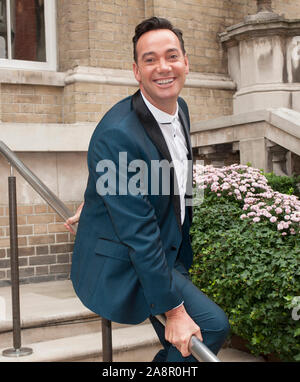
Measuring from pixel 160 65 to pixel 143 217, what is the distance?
58cm

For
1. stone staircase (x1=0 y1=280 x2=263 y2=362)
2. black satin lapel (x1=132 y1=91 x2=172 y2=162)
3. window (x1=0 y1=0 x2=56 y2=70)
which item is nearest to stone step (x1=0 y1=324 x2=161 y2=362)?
stone staircase (x1=0 y1=280 x2=263 y2=362)

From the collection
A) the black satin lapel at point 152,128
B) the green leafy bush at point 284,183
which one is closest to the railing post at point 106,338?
the black satin lapel at point 152,128

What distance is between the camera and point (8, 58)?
6492 mm

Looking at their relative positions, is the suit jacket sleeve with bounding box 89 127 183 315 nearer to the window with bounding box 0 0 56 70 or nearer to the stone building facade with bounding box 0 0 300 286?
the stone building facade with bounding box 0 0 300 286

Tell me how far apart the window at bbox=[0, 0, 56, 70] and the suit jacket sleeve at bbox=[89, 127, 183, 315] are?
4766mm

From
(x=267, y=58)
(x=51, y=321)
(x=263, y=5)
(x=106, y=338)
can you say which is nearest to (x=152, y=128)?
(x=106, y=338)

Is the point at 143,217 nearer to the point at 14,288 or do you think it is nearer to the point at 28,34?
the point at 14,288

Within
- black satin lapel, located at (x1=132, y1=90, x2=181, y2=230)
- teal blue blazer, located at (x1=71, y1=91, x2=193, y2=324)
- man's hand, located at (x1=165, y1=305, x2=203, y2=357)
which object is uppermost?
black satin lapel, located at (x1=132, y1=90, x2=181, y2=230)

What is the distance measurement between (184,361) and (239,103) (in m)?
5.67

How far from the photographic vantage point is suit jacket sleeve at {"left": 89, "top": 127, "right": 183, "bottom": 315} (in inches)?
78.4

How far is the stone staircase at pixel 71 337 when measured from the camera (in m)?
3.66

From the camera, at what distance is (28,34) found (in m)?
6.63

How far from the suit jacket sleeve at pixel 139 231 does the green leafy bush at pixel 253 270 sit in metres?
1.53
